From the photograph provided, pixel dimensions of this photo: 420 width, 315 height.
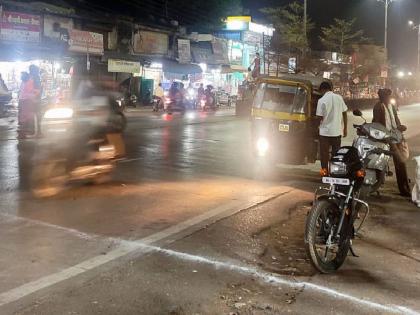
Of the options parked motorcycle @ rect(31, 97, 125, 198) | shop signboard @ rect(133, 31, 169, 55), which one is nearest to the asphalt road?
parked motorcycle @ rect(31, 97, 125, 198)

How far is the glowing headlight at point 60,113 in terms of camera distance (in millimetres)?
12637

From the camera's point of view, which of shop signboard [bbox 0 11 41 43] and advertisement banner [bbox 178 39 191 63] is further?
advertisement banner [bbox 178 39 191 63]

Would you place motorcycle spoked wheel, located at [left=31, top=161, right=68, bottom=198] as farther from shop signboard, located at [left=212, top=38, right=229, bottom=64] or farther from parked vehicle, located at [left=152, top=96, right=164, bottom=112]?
shop signboard, located at [left=212, top=38, right=229, bottom=64]

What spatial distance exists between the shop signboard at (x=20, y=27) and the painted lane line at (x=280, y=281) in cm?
2138

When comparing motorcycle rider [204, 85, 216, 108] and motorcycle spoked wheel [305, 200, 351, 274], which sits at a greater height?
motorcycle rider [204, 85, 216, 108]

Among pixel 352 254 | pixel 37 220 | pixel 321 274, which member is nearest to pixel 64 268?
pixel 37 220

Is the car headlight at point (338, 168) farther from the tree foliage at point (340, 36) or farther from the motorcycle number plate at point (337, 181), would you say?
the tree foliage at point (340, 36)

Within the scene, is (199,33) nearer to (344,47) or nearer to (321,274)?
(344,47)

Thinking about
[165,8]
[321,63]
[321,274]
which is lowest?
[321,274]

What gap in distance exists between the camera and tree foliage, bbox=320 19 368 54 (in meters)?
50.7

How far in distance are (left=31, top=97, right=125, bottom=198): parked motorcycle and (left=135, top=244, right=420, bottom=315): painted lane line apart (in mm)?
Answer: 4253

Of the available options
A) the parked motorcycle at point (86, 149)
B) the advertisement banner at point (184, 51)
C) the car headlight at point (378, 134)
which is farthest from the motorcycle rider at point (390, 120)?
the advertisement banner at point (184, 51)

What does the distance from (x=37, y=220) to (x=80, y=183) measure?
8.24 feet

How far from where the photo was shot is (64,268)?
5324 mm
